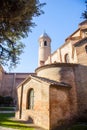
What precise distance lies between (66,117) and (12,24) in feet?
32.3

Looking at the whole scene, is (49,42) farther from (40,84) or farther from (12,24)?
(12,24)

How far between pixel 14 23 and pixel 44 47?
27519 millimetres

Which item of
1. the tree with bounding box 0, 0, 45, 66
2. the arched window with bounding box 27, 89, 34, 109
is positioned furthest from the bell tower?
the tree with bounding box 0, 0, 45, 66

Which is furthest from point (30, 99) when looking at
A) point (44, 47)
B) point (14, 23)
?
point (44, 47)

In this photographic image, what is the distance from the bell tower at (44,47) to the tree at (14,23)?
23998 mm

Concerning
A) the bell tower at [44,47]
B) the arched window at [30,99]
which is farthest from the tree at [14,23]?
the bell tower at [44,47]

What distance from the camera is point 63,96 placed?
15.6m

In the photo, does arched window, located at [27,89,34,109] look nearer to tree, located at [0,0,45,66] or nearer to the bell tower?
tree, located at [0,0,45,66]

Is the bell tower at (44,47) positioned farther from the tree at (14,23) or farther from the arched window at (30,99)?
the tree at (14,23)

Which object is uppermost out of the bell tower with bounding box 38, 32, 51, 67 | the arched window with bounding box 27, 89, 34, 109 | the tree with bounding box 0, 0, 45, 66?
the bell tower with bounding box 38, 32, 51, 67

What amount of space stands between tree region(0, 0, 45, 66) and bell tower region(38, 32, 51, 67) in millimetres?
23998

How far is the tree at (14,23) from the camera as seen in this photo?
907 centimetres

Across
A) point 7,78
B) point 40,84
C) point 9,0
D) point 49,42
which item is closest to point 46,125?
point 40,84

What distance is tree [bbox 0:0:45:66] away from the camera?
29.8 feet
